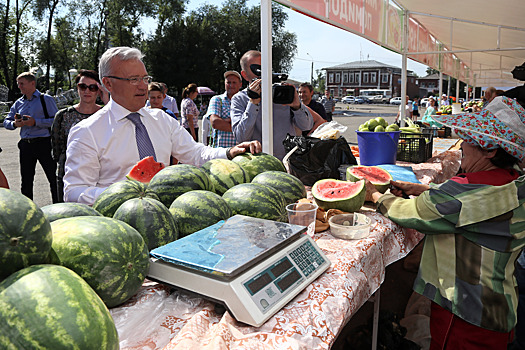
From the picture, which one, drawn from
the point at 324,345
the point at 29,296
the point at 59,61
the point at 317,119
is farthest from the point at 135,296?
the point at 59,61

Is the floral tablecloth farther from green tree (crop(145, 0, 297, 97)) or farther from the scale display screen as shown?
green tree (crop(145, 0, 297, 97))

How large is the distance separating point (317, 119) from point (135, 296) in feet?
14.2

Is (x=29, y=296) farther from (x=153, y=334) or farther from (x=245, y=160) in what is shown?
(x=245, y=160)

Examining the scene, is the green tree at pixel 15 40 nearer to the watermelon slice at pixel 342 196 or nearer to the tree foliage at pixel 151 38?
the tree foliage at pixel 151 38

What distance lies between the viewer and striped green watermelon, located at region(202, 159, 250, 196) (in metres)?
2.21

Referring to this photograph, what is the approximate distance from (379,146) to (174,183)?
2.48 meters

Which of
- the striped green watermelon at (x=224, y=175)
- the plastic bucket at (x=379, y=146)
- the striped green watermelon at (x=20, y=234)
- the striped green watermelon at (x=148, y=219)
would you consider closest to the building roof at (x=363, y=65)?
the plastic bucket at (x=379, y=146)

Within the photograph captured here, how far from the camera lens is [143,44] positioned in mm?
39750

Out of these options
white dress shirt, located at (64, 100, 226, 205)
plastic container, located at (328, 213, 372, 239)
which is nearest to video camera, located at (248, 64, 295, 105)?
white dress shirt, located at (64, 100, 226, 205)

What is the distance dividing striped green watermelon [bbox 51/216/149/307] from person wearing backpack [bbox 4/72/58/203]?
549cm

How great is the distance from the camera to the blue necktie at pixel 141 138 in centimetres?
285

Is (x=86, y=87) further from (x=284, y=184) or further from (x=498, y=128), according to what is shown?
(x=498, y=128)

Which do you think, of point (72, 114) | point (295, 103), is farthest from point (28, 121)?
point (295, 103)

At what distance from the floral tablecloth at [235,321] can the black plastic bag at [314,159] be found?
139cm
